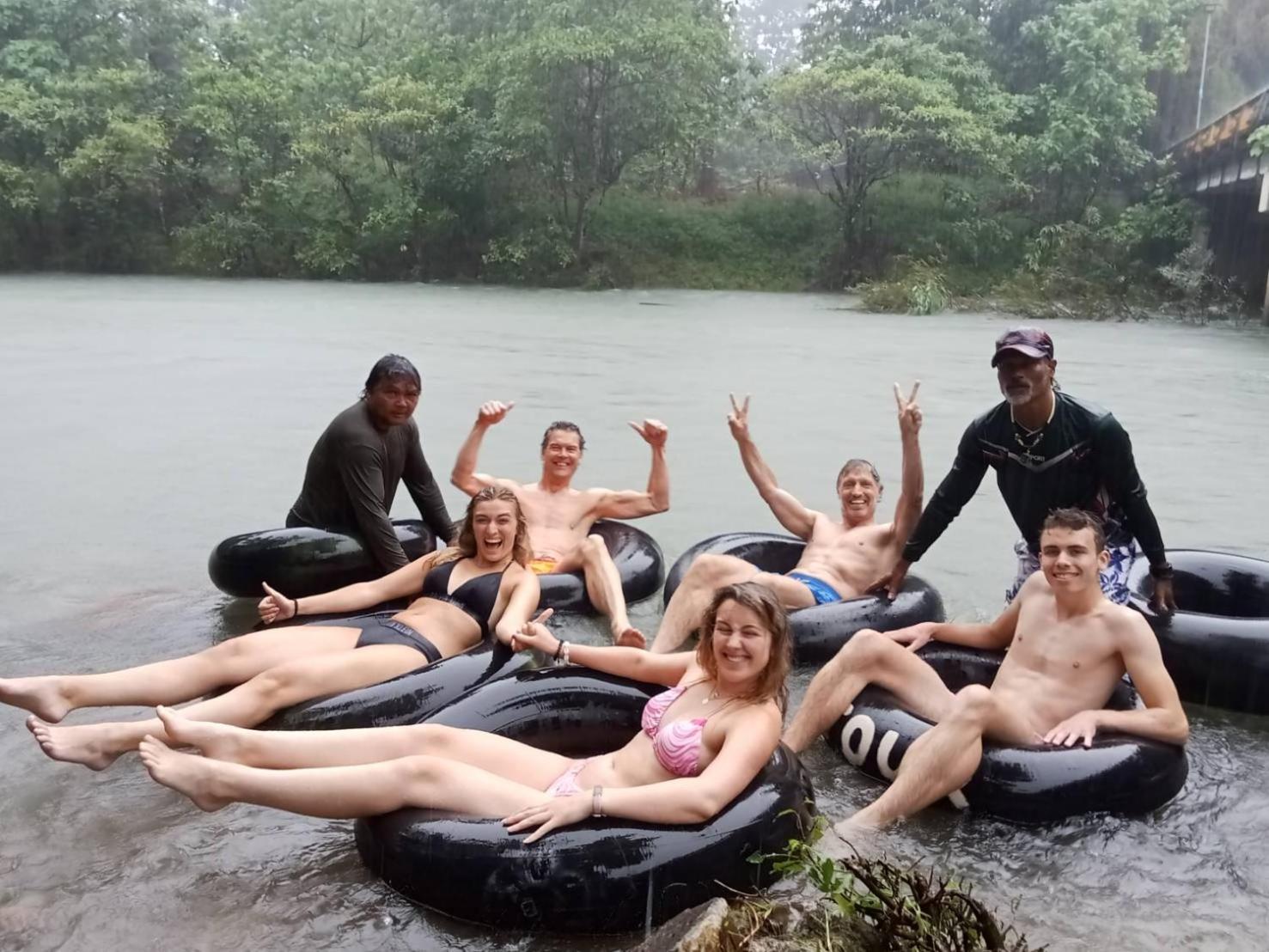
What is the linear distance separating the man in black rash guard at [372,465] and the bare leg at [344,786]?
6.85ft

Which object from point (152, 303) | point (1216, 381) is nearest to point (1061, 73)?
point (1216, 381)

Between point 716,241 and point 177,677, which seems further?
point 716,241

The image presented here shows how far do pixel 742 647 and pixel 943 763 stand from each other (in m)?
0.81

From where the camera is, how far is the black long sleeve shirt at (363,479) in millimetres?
4965

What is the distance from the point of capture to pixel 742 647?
3.09 m

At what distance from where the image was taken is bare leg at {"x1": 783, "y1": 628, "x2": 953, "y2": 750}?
390 centimetres

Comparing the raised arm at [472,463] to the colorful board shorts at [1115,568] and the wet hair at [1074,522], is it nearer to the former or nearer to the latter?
the colorful board shorts at [1115,568]

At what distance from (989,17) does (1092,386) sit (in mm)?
17413

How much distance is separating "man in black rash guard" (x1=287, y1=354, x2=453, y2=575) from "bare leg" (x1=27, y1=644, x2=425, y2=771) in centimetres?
113

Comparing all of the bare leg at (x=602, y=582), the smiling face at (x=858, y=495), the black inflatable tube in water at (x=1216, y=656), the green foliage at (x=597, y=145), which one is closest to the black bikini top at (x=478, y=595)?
the bare leg at (x=602, y=582)

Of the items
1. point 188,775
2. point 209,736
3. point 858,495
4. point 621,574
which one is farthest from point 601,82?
point 188,775

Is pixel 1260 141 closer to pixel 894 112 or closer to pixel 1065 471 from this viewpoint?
pixel 894 112

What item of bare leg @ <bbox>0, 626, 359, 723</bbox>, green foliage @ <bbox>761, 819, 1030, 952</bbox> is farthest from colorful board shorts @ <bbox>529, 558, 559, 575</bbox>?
green foliage @ <bbox>761, 819, 1030, 952</bbox>

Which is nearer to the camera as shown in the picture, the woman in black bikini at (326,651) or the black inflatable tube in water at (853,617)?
the woman in black bikini at (326,651)
